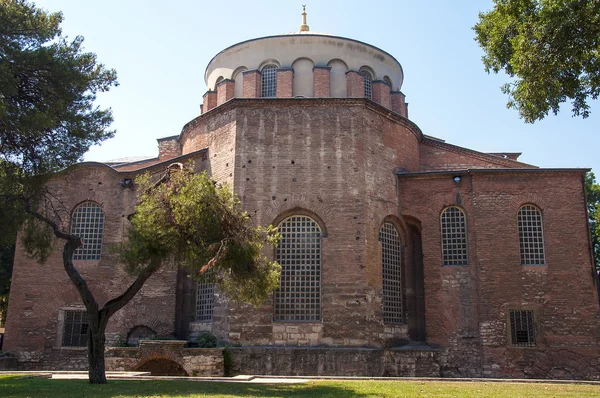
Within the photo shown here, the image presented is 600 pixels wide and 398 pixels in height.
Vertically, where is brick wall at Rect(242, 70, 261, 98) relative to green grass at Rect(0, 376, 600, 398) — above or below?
above

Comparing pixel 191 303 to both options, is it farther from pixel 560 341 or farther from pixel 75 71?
pixel 560 341

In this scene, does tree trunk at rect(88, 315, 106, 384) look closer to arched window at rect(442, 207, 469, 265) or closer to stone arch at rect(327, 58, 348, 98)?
arched window at rect(442, 207, 469, 265)

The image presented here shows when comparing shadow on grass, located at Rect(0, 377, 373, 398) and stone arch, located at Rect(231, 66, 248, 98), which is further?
stone arch, located at Rect(231, 66, 248, 98)

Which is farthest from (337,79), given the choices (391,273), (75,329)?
(75,329)

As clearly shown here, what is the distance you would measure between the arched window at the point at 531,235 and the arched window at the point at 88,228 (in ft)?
47.6

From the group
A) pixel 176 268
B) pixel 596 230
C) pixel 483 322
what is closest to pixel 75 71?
pixel 176 268

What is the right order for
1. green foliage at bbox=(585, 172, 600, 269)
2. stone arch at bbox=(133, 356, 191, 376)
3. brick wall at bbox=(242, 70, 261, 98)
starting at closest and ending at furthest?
stone arch at bbox=(133, 356, 191, 376) → brick wall at bbox=(242, 70, 261, 98) → green foliage at bbox=(585, 172, 600, 269)

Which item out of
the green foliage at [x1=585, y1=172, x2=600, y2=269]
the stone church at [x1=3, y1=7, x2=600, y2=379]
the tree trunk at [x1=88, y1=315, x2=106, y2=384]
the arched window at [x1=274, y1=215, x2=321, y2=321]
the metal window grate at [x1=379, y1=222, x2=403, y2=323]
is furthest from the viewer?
the green foliage at [x1=585, y1=172, x2=600, y2=269]

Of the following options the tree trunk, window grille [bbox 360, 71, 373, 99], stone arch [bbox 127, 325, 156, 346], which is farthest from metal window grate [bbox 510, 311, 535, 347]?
the tree trunk

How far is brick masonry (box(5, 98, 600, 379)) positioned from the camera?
18.5 metres

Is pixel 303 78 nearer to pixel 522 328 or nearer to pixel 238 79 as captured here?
pixel 238 79

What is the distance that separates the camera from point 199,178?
13898mm

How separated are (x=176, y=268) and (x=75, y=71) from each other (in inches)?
326

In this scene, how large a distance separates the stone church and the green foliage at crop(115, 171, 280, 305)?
15.6 feet
